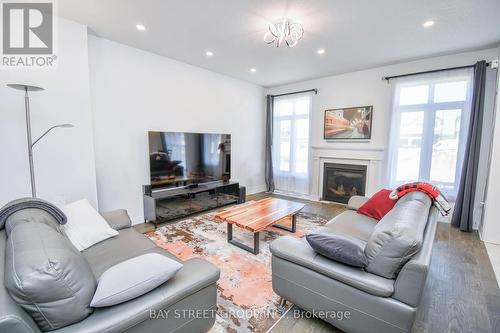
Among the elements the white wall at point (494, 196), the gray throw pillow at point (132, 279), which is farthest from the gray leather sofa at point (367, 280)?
the white wall at point (494, 196)

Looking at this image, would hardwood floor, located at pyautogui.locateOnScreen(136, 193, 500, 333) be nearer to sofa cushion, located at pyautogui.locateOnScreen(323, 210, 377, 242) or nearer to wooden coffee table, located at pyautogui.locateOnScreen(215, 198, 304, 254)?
sofa cushion, located at pyautogui.locateOnScreen(323, 210, 377, 242)

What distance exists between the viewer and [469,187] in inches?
130

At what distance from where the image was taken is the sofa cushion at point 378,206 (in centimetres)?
258

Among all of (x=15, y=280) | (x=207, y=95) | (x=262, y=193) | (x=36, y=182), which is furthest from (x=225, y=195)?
(x=15, y=280)

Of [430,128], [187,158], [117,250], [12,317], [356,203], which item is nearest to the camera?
[12,317]

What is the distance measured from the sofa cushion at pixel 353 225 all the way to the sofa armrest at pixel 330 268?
75 centimetres

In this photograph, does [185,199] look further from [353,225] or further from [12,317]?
[12,317]

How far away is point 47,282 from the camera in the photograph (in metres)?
0.83

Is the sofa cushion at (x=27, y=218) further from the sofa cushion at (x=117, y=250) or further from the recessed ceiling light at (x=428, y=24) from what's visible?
the recessed ceiling light at (x=428, y=24)

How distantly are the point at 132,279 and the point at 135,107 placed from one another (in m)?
3.01

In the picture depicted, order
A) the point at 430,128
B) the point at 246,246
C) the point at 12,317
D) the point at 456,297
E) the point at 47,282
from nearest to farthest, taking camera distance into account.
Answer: the point at 12,317
the point at 47,282
the point at 456,297
the point at 246,246
the point at 430,128

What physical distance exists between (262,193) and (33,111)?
442 cm

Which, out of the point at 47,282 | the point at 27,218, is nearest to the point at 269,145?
the point at 27,218

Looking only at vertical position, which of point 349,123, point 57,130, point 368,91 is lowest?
point 57,130
